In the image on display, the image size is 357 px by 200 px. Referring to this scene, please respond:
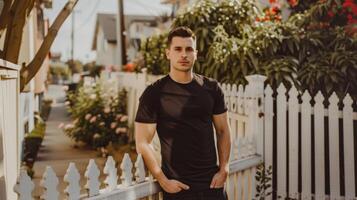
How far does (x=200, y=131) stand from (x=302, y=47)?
356cm

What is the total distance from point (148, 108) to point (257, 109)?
7.52ft

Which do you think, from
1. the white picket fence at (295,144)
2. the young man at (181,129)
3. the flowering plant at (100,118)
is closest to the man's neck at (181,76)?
the young man at (181,129)

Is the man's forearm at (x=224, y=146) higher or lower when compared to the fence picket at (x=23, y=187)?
higher

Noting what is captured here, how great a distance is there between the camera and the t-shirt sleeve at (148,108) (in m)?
3.03

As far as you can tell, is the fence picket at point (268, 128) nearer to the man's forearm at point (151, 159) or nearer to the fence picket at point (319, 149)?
the fence picket at point (319, 149)

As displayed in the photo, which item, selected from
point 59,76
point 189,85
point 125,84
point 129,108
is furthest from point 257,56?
point 59,76

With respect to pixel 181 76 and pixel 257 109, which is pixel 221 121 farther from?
pixel 257 109

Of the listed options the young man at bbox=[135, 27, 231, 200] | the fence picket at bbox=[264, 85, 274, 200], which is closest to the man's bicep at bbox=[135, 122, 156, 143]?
the young man at bbox=[135, 27, 231, 200]

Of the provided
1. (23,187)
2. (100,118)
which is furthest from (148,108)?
(100,118)

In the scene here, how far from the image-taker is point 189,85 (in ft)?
10.3

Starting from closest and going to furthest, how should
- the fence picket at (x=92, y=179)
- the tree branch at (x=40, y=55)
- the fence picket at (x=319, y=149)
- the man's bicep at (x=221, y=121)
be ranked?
the fence picket at (x=92, y=179), the man's bicep at (x=221, y=121), the tree branch at (x=40, y=55), the fence picket at (x=319, y=149)

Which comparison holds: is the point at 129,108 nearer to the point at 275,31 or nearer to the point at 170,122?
the point at 275,31

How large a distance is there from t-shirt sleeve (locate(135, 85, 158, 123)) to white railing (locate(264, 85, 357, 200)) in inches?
92.2

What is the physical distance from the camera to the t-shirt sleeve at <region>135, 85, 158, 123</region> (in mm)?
3033
